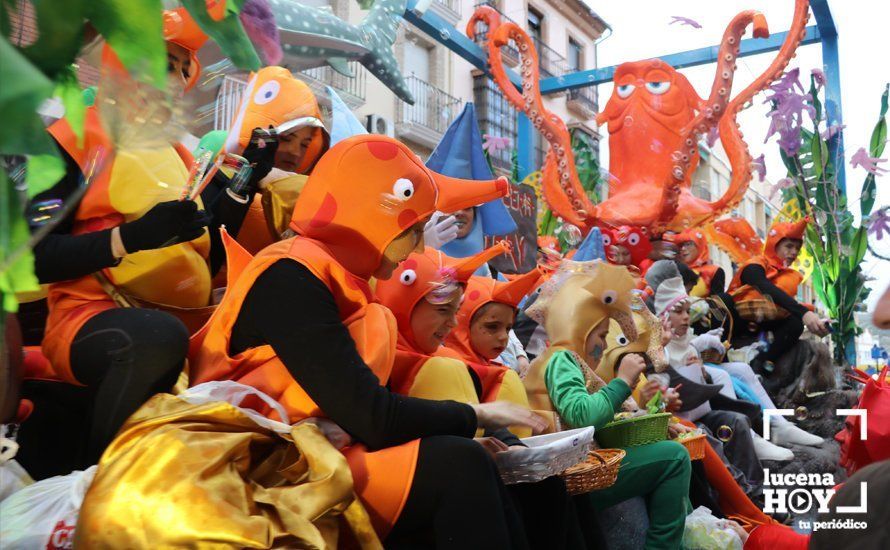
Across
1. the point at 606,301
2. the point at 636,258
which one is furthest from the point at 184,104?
the point at 636,258

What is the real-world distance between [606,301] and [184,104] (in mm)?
2394

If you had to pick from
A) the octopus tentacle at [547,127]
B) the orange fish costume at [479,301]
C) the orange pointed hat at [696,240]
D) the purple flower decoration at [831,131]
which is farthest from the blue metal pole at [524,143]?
the orange fish costume at [479,301]

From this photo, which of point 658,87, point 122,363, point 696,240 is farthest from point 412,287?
point 658,87

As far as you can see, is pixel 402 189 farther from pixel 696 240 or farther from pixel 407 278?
pixel 696 240

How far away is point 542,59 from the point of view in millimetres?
16047

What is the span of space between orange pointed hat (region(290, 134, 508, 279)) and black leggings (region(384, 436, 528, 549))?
0.49 metres

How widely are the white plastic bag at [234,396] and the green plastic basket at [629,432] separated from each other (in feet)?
4.73

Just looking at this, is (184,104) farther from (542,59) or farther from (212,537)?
(542,59)

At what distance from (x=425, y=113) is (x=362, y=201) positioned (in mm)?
11447

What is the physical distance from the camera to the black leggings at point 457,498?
1.66 meters

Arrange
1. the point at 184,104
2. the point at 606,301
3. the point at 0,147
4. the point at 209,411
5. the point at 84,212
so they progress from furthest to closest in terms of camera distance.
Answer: the point at 606,301 < the point at 84,212 < the point at 209,411 < the point at 184,104 < the point at 0,147

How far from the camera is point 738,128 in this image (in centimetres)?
662

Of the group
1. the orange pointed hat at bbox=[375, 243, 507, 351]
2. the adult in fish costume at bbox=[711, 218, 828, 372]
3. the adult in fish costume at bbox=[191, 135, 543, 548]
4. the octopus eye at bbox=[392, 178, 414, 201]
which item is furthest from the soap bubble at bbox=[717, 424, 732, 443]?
the octopus eye at bbox=[392, 178, 414, 201]

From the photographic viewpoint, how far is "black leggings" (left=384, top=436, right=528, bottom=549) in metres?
1.66
